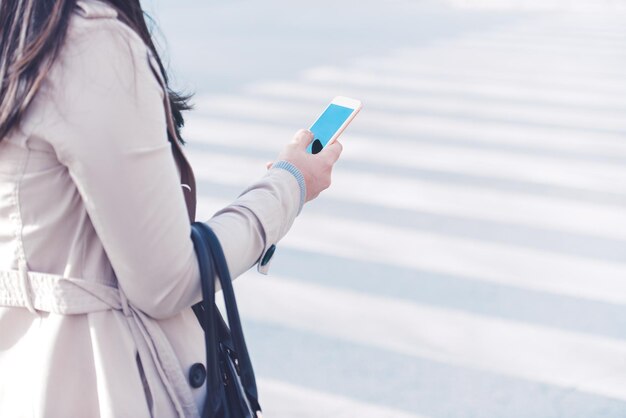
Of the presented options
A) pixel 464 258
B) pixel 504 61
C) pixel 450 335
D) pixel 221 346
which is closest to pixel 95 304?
pixel 221 346

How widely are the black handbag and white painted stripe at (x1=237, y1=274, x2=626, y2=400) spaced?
148 centimetres

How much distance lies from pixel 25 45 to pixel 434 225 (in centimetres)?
272

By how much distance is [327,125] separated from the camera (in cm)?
148

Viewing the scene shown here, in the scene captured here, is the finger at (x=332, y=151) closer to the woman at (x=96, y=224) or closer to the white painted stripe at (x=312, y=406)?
the woman at (x=96, y=224)

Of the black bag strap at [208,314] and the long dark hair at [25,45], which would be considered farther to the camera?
the black bag strap at [208,314]

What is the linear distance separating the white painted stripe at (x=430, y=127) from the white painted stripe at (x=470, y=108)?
0.47 feet

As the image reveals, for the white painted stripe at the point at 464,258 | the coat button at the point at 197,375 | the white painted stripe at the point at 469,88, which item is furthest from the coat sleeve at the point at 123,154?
the white painted stripe at the point at 469,88

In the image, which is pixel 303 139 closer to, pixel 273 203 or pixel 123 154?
pixel 273 203

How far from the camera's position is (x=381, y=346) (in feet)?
8.72

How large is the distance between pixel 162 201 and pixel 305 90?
471 cm

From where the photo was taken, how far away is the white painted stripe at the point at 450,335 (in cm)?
253

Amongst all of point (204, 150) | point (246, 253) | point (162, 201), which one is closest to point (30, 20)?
point (162, 201)

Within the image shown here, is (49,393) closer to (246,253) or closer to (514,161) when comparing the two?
(246,253)

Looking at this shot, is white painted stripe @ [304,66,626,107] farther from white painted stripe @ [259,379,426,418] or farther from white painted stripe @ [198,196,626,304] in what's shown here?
white painted stripe @ [259,379,426,418]
